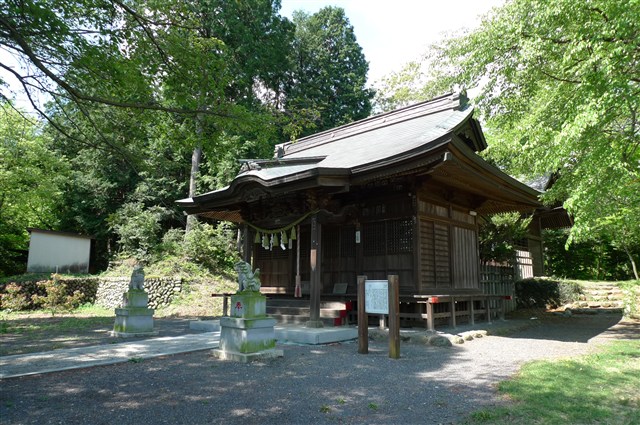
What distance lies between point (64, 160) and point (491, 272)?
2333 centimetres

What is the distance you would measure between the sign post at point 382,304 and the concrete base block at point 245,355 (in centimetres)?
148

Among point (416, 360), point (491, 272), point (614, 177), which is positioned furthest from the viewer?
point (491, 272)

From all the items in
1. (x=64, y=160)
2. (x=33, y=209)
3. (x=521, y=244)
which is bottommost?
(x=521, y=244)

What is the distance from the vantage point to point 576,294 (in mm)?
15648

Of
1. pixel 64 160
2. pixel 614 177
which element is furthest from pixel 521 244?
pixel 64 160

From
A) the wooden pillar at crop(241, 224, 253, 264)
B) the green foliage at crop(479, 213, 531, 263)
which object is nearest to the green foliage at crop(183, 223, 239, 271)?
the wooden pillar at crop(241, 224, 253, 264)

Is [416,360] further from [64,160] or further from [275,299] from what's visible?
[64,160]

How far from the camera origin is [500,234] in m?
14.6

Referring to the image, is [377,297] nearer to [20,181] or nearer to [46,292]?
[46,292]

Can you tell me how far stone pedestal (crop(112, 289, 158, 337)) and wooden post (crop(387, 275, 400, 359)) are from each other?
19.0 feet

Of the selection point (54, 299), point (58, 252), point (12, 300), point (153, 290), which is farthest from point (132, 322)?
point (58, 252)

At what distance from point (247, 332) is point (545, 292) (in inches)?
533

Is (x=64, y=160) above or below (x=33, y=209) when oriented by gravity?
above

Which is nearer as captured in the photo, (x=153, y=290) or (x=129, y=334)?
(x=129, y=334)
